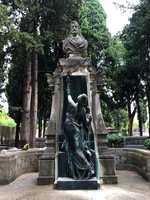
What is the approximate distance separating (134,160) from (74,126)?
4596 millimetres

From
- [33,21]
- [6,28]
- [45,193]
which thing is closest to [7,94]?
[33,21]

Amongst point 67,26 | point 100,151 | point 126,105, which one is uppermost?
point 67,26

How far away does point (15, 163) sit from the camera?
38.8ft

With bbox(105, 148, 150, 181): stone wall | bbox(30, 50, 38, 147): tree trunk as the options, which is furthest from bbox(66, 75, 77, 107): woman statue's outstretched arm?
bbox(30, 50, 38, 147): tree trunk

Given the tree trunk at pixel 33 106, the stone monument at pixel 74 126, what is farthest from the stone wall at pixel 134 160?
the tree trunk at pixel 33 106

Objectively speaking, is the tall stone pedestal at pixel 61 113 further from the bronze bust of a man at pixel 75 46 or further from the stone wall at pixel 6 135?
the stone wall at pixel 6 135

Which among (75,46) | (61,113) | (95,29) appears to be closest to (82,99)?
(61,113)

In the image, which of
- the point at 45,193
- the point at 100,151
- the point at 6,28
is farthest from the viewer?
the point at 6,28

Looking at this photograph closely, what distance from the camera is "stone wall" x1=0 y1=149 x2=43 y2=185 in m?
10.7

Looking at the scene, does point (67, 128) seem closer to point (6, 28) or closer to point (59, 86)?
point (59, 86)

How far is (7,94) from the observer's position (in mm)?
32344

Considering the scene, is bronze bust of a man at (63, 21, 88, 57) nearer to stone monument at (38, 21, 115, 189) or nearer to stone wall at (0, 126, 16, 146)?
stone monument at (38, 21, 115, 189)

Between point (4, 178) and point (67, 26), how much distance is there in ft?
46.8

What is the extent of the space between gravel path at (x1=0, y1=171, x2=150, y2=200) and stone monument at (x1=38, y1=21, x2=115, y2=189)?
0.46 metres
